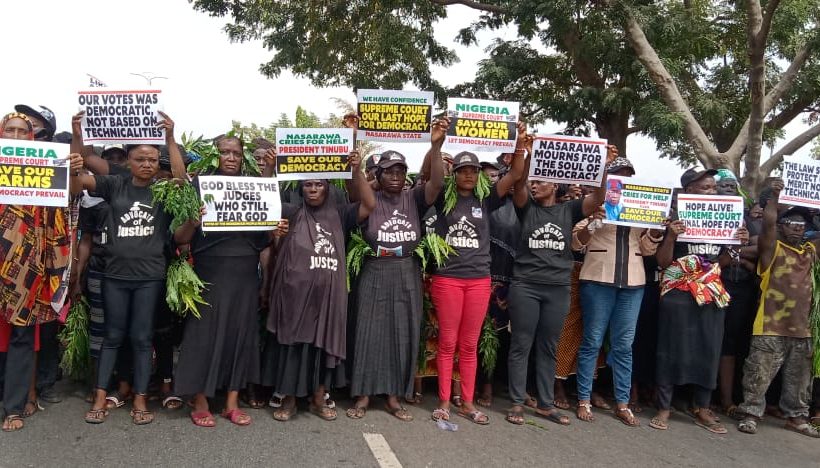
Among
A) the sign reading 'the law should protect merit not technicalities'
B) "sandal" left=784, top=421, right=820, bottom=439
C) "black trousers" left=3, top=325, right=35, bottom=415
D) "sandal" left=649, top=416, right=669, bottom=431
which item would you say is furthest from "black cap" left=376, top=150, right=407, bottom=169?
"sandal" left=784, top=421, right=820, bottom=439

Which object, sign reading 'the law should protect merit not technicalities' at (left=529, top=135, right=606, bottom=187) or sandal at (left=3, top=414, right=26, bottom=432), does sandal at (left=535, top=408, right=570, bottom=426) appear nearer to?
sign reading 'the law should protect merit not technicalities' at (left=529, top=135, right=606, bottom=187)

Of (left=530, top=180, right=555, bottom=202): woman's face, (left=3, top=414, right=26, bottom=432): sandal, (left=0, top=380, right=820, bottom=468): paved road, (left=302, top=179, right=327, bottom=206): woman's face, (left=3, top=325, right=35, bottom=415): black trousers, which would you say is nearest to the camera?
(left=0, top=380, right=820, bottom=468): paved road

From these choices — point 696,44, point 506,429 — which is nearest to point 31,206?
point 506,429

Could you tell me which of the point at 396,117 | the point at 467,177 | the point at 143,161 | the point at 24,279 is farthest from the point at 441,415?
the point at 24,279

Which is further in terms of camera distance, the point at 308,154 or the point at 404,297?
the point at 404,297

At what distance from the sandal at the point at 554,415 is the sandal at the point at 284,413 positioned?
2.18m

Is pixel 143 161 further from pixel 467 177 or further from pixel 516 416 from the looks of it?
pixel 516 416

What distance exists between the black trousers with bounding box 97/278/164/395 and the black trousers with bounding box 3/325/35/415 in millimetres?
486

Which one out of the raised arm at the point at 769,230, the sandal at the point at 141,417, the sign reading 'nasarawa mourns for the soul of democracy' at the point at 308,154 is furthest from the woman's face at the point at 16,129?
the raised arm at the point at 769,230

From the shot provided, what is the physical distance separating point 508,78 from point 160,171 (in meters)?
9.11

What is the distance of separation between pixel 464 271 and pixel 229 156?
211 centimetres

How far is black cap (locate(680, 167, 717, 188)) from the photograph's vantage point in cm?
575

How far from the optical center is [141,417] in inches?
180

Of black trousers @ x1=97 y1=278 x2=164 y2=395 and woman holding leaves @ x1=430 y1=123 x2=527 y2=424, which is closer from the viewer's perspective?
black trousers @ x1=97 y1=278 x2=164 y2=395
